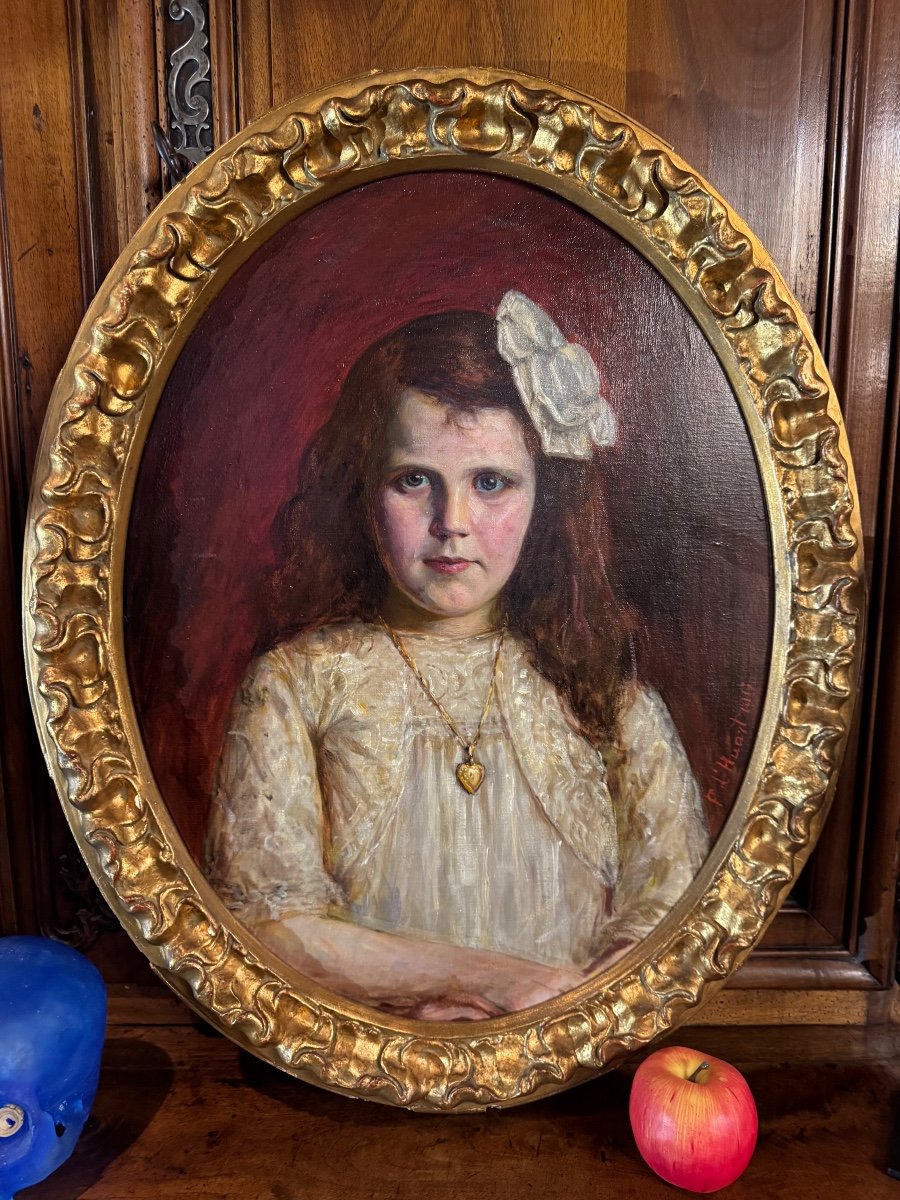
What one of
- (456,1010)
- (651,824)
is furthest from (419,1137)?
(651,824)

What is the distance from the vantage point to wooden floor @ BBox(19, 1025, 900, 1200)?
2.57ft

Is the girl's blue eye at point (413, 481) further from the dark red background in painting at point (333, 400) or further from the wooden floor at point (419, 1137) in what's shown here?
the wooden floor at point (419, 1137)

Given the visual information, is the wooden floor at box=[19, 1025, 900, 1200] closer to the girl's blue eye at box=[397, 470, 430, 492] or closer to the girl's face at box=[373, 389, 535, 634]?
the girl's face at box=[373, 389, 535, 634]

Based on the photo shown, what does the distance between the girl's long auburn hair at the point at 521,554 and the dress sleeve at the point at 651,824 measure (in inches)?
1.4

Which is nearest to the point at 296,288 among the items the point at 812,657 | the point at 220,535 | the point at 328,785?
the point at 220,535

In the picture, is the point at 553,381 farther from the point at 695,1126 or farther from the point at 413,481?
the point at 695,1126

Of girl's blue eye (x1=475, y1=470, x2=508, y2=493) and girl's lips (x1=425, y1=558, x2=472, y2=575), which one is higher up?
girl's blue eye (x1=475, y1=470, x2=508, y2=493)

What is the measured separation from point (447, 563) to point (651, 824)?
333 mm

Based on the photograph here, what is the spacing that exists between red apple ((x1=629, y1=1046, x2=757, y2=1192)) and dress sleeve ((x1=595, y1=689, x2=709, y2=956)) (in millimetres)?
131

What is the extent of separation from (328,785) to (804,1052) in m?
0.62

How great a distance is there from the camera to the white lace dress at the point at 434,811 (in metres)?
0.85

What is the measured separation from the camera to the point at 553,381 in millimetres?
833

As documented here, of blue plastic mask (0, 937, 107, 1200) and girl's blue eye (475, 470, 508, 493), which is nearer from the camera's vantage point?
blue plastic mask (0, 937, 107, 1200)
